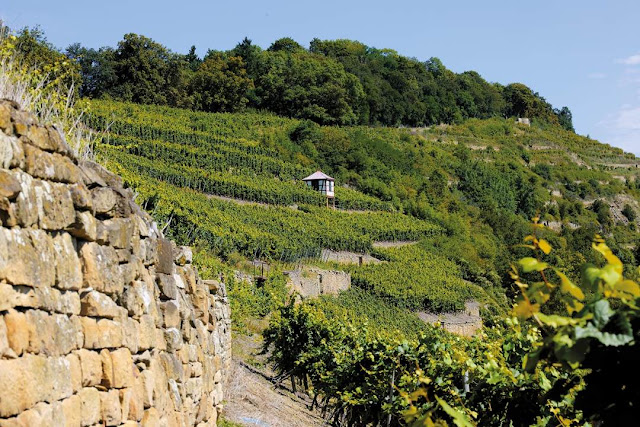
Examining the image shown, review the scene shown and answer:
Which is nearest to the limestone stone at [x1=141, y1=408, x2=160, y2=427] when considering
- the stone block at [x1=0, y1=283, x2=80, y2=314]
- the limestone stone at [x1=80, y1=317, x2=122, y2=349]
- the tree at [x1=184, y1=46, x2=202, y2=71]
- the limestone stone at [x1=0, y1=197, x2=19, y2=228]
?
the limestone stone at [x1=80, y1=317, x2=122, y2=349]

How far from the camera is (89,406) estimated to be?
5.34 metres

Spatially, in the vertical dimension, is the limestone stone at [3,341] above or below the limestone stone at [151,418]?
above

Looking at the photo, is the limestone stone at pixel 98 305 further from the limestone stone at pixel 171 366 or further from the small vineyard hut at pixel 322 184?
→ the small vineyard hut at pixel 322 184

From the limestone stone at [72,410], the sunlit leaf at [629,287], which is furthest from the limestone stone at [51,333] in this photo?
the sunlit leaf at [629,287]

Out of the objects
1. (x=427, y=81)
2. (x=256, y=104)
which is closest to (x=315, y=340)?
(x=256, y=104)

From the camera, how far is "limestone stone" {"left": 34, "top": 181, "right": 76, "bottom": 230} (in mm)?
4988

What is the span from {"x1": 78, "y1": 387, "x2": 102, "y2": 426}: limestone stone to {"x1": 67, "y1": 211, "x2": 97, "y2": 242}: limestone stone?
0.91 meters

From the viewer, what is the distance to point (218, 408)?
10.9m

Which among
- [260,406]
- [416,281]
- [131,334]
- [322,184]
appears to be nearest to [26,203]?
[131,334]

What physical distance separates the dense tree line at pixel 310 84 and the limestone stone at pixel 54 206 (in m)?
47.2

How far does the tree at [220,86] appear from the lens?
264 feet

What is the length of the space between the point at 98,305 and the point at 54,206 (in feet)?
2.61

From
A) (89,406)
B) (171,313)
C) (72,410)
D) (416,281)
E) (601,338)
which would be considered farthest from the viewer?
(416,281)

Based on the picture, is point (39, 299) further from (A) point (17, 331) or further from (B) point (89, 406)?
(B) point (89, 406)
